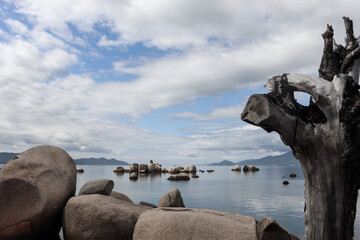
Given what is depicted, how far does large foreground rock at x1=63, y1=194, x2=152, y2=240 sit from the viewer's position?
929 cm

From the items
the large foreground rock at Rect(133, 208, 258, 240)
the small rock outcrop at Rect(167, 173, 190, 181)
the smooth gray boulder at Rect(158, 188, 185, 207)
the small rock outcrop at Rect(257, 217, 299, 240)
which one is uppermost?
the large foreground rock at Rect(133, 208, 258, 240)

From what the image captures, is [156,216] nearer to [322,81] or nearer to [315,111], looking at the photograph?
[315,111]

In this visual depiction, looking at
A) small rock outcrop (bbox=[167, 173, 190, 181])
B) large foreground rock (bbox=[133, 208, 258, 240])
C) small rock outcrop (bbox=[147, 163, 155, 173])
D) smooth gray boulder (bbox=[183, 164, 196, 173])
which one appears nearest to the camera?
large foreground rock (bbox=[133, 208, 258, 240])

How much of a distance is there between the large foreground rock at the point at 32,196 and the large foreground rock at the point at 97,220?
31.5 inches

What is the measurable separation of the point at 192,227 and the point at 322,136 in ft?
11.1

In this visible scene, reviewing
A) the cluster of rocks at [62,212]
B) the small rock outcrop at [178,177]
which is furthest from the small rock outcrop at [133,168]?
the cluster of rocks at [62,212]

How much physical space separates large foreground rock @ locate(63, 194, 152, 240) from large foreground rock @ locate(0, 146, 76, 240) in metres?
0.80

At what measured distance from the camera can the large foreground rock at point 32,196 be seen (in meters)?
9.66

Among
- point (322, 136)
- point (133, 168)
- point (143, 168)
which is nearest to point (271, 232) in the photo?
point (322, 136)

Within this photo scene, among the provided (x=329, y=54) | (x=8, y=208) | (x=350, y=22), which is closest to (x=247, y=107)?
(x=329, y=54)

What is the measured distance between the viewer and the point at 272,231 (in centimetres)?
1134

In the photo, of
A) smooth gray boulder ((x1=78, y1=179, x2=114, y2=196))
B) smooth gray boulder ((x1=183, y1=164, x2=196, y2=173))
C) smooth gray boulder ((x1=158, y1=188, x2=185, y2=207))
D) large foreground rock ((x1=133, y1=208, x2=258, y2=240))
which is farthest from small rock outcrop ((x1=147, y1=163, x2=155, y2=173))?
large foreground rock ((x1=133, y1=208, x2=258, y2=240))

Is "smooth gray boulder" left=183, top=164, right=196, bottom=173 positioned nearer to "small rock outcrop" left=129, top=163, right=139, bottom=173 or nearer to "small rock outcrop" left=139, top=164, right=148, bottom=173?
"small rock outcrop" left=139, top=164, right=148, bottom=173

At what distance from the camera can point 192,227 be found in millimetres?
7199
